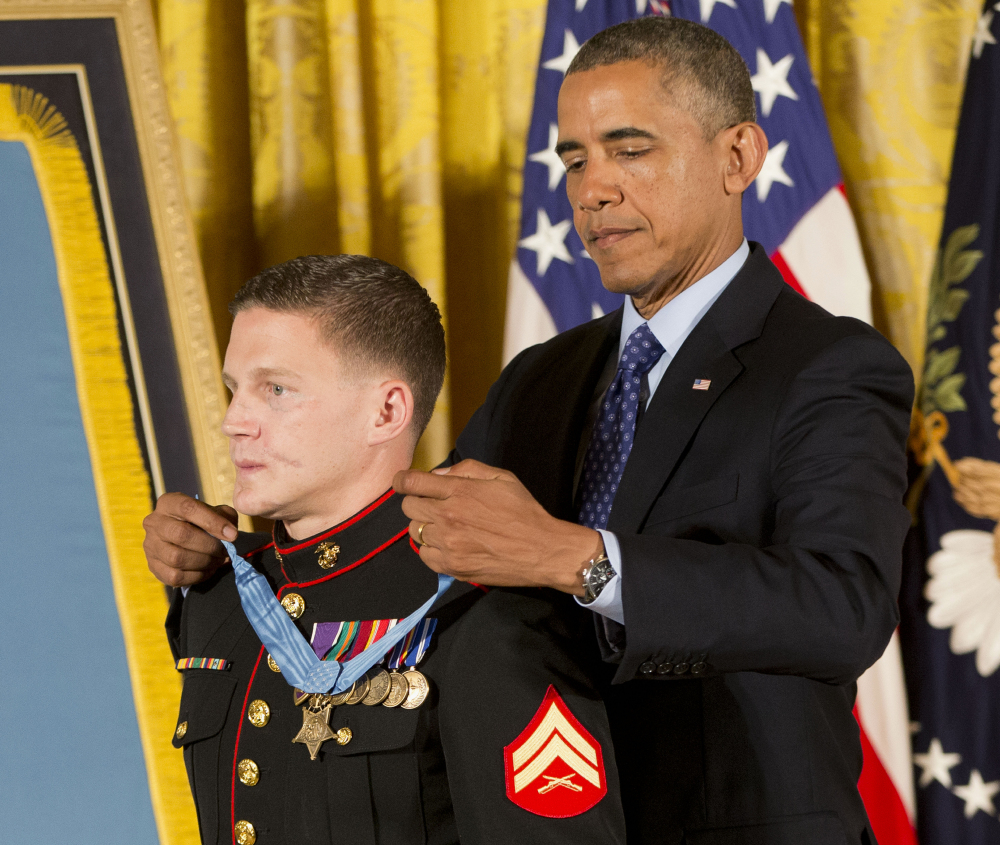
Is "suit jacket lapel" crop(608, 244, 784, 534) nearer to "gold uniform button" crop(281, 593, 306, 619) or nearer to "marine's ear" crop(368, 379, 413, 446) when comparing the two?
"marine's ear" crop(368, 379, 413, 446)

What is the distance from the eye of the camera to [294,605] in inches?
57.6

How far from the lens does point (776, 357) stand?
164 cm

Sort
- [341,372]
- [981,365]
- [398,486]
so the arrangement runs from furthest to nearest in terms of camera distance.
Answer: [981,365] → [341,372] → [398,486]

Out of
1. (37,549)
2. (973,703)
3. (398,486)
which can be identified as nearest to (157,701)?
(37,549)

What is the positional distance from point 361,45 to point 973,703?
93.8 inches

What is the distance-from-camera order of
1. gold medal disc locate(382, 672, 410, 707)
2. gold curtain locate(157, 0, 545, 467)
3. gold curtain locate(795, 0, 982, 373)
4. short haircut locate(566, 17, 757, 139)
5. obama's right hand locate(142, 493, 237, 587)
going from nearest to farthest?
gold medal disc locate(382, 672, 410, 707), obama's right hand locate(142, 493, 237, 587), short haircut locate(566, 17, 757, 139), gold curtain locate(795, 0, 982, 373), gold curtain locate(157, 0, 545, 467)

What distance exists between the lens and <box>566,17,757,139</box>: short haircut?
1.73 meters

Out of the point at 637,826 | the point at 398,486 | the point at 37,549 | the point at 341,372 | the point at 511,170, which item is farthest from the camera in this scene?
the point at 511,170

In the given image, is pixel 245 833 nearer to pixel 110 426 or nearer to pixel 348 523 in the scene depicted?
pixel 348 523

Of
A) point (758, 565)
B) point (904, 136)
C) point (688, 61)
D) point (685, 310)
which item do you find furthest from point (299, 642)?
point (904, 136)

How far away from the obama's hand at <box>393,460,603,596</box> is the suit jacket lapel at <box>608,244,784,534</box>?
0.34m

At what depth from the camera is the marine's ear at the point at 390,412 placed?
56.9 inches

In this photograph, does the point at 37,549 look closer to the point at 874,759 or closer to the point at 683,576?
the point at 683,576

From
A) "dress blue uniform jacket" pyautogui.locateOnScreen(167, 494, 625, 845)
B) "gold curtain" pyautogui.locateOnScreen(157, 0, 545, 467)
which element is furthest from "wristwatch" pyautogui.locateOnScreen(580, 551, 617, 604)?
"gold curtain" pyautogui.locateOnScreen(157, 0, 545, 467)
